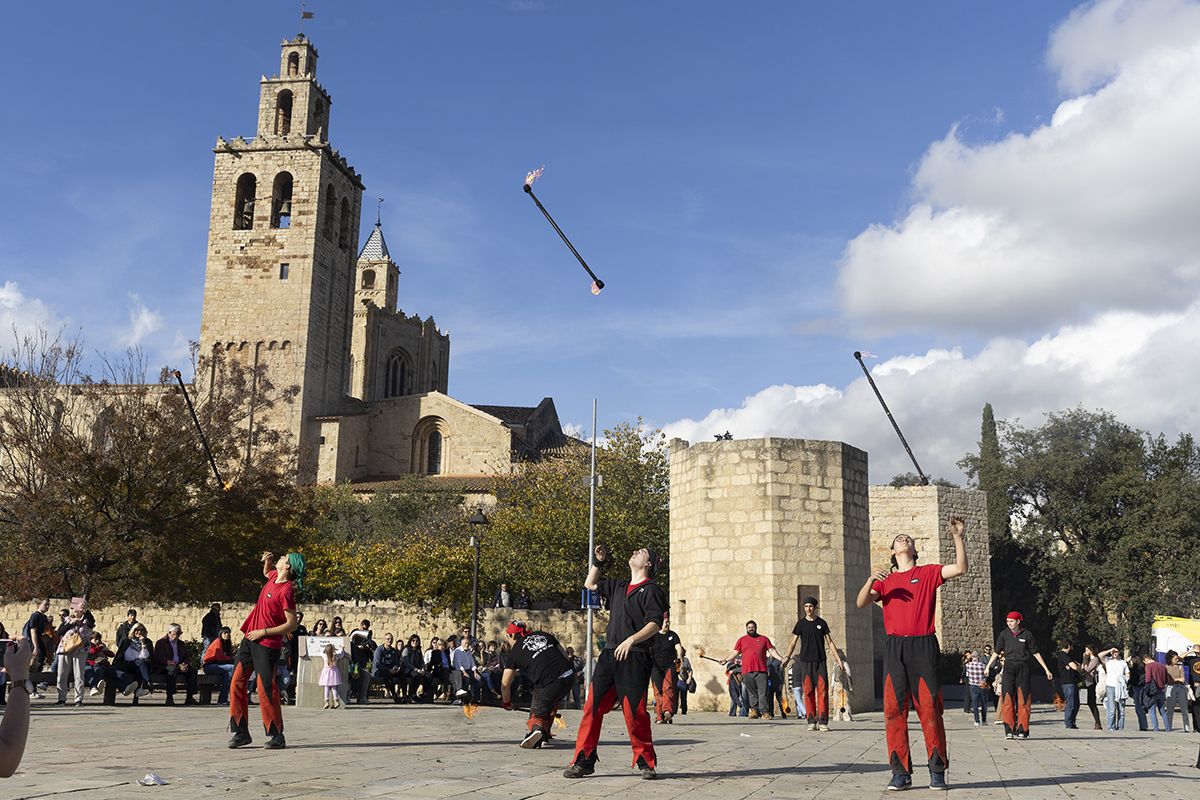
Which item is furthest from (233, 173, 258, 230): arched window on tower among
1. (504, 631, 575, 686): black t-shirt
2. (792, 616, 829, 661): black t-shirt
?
(504, 631, 575, 686): black t-shirt

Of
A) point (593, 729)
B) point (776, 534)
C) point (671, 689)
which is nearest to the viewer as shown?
point (593, 729)

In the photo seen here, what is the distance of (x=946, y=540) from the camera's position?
33.7 metres

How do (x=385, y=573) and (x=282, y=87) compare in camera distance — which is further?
(x=282, y=87)

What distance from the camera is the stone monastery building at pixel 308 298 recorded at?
60906 mm

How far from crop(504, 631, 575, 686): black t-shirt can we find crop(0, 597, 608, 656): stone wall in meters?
18.9

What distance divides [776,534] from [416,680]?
760cm

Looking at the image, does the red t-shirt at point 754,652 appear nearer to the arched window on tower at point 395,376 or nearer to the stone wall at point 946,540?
the stone wall at point 946,540

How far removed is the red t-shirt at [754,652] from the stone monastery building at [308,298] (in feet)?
145

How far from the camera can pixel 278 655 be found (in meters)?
9.37

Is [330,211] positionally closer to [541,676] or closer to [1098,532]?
[1098,532]

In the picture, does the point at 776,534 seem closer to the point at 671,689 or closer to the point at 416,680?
the point at 671,689

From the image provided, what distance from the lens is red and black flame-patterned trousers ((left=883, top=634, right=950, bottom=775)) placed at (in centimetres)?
759

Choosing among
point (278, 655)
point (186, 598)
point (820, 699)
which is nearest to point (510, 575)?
point (186, 598)

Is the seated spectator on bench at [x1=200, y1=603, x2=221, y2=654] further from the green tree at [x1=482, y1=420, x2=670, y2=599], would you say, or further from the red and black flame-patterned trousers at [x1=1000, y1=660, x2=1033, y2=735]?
the green tree at [x1=482, y1=420, x2=670, y2=599]
